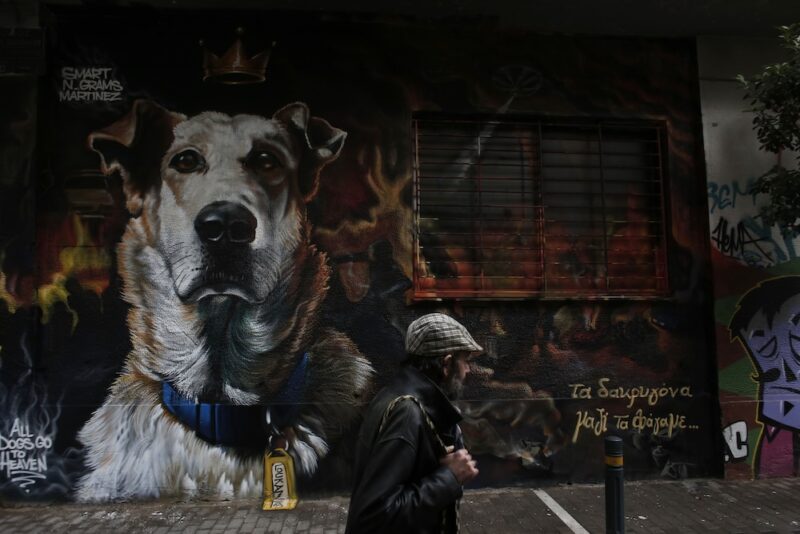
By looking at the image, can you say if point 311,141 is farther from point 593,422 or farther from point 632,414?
point 632,414

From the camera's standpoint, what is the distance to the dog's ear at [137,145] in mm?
5785

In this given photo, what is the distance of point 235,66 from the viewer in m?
5.91

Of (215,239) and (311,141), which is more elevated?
(311,141)

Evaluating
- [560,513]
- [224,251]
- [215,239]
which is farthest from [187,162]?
[560,513]

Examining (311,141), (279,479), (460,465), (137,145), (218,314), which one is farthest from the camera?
(311,141)

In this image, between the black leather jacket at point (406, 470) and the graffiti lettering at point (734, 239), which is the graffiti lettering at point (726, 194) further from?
the black leather jacket at point (406, 470)

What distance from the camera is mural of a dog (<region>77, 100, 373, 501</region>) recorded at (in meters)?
5.57

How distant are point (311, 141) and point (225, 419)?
2.97 metres

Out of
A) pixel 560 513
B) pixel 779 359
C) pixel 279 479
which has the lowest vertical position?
pixel 560 513

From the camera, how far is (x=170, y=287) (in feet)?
18.8

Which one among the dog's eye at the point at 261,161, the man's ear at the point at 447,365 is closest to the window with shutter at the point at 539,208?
the dog's eye at the point at 261,161

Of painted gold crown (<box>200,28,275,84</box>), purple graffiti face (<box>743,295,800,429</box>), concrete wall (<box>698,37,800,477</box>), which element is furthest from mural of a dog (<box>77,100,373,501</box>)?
purple graffiti face (<box>743,295,800,429</box>)

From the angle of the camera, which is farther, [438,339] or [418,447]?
[438,339]

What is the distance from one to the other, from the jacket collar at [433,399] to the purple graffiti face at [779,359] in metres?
5.38
